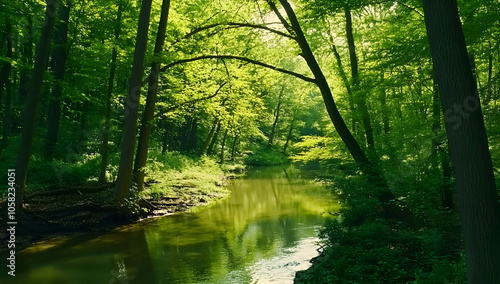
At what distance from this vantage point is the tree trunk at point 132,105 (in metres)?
11.9

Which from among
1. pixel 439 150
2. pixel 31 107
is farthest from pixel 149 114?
pixel 439 150

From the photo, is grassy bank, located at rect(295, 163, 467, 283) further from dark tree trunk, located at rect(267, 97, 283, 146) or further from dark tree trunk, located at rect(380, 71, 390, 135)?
dark tree trunk, located at rect(267, 97, 283, 146)

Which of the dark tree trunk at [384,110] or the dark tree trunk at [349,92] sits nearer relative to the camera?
the dark tree trunk at [384,110]

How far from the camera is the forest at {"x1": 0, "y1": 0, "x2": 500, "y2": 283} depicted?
404 cm

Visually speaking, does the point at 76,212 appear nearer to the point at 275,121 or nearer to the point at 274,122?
the point at 275,121

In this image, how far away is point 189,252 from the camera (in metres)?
9.51

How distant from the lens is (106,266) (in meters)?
8.42

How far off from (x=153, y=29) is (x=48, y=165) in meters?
7.11

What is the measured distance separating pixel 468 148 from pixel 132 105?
10.4m

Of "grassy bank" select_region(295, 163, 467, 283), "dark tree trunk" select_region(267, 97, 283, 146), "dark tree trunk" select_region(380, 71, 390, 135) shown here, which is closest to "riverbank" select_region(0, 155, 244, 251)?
"grassy bank" select_region(295, 163, 467, 283)

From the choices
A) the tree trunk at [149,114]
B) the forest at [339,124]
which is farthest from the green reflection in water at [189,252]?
the tree trunk at [149,114]

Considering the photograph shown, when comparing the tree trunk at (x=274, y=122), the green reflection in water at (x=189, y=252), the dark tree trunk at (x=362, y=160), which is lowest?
the green reflection in water at (x=189, y=252)

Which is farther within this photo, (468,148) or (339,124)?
(339,124)

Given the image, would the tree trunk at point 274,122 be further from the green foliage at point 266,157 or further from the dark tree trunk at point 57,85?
the dark tree trunk at point 57,85
